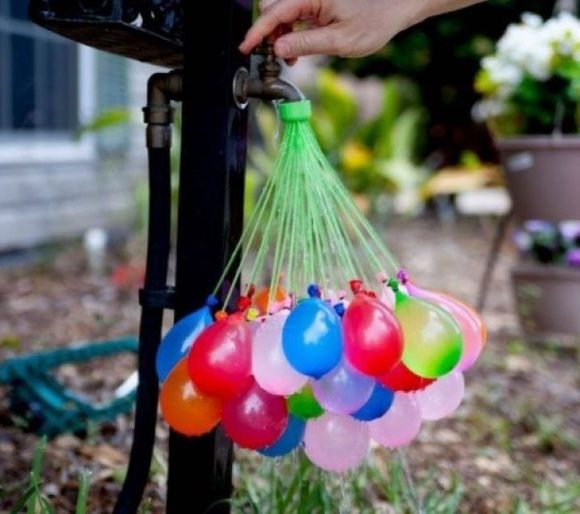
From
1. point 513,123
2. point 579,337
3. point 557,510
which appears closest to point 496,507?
point 557,510

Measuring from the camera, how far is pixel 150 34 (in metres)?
1.26

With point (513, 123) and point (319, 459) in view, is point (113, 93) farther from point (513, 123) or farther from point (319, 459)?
point (319, 459)

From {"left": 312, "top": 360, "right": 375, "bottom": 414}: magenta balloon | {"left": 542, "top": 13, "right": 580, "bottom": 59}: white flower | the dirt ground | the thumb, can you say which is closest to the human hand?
the thumb

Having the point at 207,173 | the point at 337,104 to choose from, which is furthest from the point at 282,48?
the point at 337,104

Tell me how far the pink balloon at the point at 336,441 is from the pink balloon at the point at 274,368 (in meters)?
0.10

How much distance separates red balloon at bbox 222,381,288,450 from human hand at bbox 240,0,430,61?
46 cm

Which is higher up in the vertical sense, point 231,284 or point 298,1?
point 298,1

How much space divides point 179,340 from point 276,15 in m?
0.45

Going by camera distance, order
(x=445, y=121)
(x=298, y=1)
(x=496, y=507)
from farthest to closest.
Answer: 1. (x=445, y=121)
2. (x=496, y=507)
3. (x=298, y=1)

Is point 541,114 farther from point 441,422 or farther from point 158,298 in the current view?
point 158,298

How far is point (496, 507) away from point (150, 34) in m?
1.29

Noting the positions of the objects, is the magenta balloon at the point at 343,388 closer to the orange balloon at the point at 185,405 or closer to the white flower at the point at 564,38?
the orange balloon at the point at 185,405

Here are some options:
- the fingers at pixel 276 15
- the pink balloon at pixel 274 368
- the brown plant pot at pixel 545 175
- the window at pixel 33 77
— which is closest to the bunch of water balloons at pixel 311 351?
the pink balloon at pixel 274 368

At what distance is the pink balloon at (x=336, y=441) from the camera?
1.17 m
